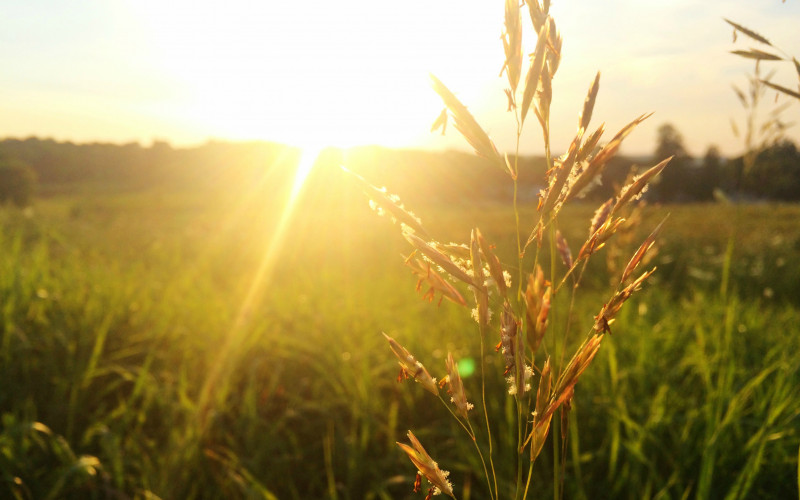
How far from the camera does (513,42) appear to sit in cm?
69

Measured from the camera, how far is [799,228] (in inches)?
441

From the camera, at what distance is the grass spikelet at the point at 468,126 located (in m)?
0.71

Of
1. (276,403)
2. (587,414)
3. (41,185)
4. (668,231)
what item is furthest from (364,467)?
(41,185)

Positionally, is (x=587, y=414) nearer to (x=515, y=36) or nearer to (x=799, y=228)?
(x=515, y=36)

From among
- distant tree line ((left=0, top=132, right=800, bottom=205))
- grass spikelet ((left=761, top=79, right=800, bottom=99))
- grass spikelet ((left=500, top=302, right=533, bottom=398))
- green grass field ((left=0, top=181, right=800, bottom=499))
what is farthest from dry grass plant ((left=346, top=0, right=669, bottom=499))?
distant tree line ((left=0, top=132, right=800, bottom=205))

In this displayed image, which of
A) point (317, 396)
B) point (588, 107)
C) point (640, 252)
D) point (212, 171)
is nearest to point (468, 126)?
point (588, 107)

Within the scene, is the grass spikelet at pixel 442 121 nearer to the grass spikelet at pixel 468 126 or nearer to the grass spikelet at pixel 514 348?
the grass spikelet at pixel 468 126

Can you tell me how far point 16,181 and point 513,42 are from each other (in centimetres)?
2314

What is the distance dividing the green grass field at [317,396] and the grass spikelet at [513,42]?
1.45 metres

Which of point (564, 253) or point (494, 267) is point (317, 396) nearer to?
point (564, 253)

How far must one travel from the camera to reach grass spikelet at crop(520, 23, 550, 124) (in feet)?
2.21

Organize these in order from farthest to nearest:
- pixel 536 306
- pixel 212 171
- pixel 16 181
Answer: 1. pixel 212 171
2. pixel 16 181
3. pixel 536 306

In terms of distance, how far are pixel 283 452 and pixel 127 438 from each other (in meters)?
0.77

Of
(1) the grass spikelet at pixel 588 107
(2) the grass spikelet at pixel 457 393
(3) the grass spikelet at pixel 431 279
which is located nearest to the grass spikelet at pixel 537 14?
(1) the grass spikelet at pixel 588 107
